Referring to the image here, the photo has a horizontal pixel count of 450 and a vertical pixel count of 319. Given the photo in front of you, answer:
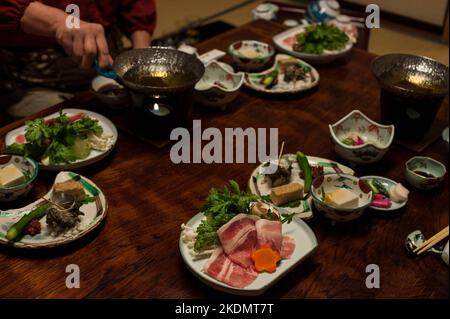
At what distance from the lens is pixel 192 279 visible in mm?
1345

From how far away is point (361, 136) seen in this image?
6.22ft

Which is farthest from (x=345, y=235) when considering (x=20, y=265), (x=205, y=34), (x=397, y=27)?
(x=205, y=34)

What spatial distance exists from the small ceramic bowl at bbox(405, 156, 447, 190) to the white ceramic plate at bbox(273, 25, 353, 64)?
0.84 m

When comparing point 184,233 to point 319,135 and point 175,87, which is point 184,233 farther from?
point 319,135

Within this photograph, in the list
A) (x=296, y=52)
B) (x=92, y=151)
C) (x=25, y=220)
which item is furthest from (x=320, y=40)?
(x=25, y=220)

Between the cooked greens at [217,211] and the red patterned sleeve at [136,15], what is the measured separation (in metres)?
1.53

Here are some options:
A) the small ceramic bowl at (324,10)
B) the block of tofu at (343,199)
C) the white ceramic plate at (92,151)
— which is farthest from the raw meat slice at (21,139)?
the small ceramic bowl at (324,10)

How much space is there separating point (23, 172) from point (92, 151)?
24 cm

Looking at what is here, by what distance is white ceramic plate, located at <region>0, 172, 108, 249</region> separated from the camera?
139 cm

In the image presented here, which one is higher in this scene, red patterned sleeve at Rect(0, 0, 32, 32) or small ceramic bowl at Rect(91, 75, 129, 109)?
red patterned sleeve at Rect(0, 0, 32, 32)

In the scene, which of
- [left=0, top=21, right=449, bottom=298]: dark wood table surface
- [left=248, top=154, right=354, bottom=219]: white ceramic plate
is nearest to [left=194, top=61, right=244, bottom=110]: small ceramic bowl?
[left=0, top=21, right=449, bottom=298]: dark wood table surface

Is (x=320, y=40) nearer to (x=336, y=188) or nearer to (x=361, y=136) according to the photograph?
(x=361, y=136)

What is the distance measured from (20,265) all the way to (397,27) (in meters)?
2.63

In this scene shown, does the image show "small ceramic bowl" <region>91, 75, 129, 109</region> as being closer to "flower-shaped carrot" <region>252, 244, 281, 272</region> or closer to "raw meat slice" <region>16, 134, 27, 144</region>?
"raw meat slice" <region>16, 134, 27, 144</region>
